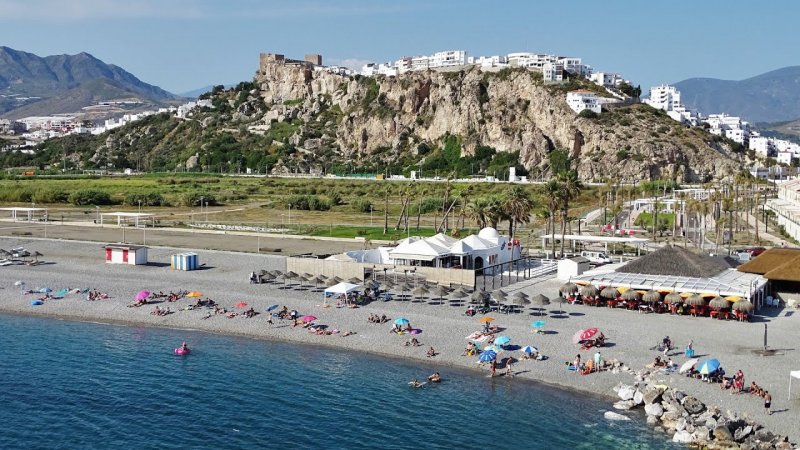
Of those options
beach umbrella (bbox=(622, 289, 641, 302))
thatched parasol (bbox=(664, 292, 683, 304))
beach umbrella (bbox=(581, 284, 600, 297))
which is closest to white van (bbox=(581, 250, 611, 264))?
beach umbrella (bbox=(581, 284, 600, 297))

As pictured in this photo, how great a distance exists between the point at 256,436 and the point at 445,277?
77.1 ft

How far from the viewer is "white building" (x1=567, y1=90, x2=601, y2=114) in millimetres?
156000

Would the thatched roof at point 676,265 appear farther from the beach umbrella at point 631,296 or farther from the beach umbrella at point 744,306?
the beach umbrella at point 744,306

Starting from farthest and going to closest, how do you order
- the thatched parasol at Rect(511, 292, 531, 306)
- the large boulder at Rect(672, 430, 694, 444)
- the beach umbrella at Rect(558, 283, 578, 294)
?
1. the beach umbrella at Rect(558, 283, 578, 294)
2. the thatched parasol at Rect(511, 292, 531, 306)
3. the large boulder at Rect(672, 430, 694, 444)

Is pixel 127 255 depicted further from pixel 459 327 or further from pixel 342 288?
pixel 459 327

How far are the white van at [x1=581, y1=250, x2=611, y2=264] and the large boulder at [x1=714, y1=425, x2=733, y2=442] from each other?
29.2 metres

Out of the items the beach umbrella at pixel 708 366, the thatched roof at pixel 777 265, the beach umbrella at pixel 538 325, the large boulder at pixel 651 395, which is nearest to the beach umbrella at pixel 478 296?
the beach umbrella at pixel 538 325

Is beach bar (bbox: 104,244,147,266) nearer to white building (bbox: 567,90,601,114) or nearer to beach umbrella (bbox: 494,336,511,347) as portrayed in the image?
beach umbrella (bbox: 494,336,511,347)

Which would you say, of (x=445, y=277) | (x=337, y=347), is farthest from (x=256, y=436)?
(x=445, y=277)

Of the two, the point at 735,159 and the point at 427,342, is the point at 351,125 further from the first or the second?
the point at 427,342

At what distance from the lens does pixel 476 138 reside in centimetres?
16688

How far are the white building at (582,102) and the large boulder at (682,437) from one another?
13423 cm

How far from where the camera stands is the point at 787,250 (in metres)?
49.3

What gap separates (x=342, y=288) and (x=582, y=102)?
398 ft
